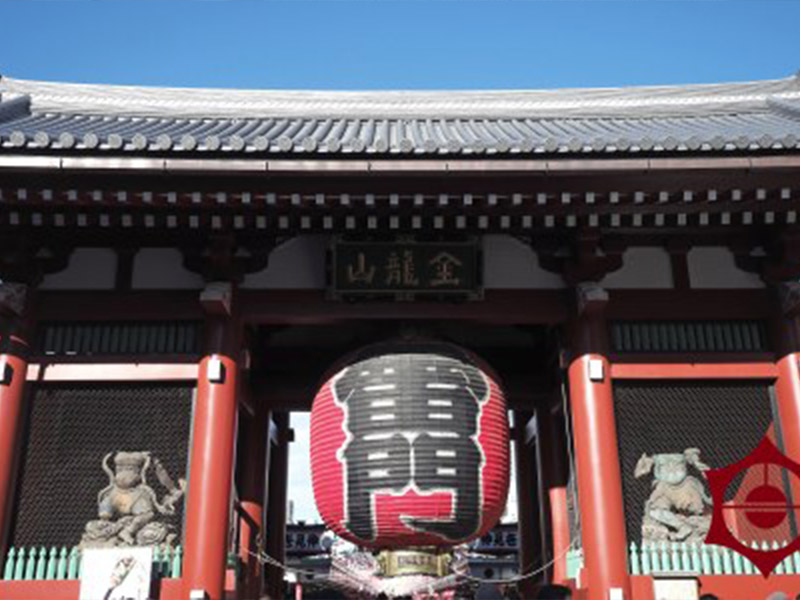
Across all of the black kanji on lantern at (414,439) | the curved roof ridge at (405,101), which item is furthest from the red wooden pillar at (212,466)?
the curved roof ridge at (405,101)

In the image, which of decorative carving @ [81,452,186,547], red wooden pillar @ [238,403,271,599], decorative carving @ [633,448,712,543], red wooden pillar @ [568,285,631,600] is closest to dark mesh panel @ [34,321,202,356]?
decorative carving @ [81,452,186,547]

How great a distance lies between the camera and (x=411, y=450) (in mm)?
6430

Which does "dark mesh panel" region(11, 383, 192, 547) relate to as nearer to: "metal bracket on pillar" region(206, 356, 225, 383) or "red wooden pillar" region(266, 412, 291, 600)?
"metal bracket on pillar" region(206, 356, 225, 383)

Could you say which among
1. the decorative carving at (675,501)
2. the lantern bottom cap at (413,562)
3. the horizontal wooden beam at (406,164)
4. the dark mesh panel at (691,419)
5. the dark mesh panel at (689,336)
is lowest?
the lantern bottom cap at (413,562)

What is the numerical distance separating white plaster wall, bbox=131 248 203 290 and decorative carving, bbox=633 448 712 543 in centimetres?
489

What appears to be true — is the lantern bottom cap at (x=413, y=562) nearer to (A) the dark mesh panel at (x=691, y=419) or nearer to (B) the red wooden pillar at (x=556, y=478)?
(A) the dark mesh panel at (x=691, y=419)

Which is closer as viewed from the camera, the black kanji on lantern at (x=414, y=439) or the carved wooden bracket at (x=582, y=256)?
the black kanji on lantern at (x=414, y=439)

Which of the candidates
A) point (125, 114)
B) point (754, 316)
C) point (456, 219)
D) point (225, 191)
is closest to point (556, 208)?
point (456, 219)

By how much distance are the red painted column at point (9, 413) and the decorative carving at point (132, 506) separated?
0.76 m

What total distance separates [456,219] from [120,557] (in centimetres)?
436

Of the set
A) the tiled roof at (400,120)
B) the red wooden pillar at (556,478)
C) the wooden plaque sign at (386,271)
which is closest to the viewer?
the tiled roof at (400,120)

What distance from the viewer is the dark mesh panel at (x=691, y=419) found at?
712 centimetres

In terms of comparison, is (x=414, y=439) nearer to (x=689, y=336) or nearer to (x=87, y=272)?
(x=689, y=336)

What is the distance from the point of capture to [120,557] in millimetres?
6469
